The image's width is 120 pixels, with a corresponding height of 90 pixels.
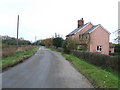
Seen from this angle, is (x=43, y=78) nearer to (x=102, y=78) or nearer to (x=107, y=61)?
(x=102, y=78)

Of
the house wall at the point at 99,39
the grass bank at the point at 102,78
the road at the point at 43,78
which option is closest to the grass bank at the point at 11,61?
the road at the point at 43,78

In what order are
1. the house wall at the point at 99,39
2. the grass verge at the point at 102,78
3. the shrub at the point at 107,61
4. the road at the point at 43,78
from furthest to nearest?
the house wall at the point at 99,39
the shrub at the point at 107,61
the road at the point at 43,78
the grass verge at the point at 102,78

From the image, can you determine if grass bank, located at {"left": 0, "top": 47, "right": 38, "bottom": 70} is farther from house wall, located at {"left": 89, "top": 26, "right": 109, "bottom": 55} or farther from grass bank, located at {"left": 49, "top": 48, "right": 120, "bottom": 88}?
house wall, located at {"left": 89, "top": 26, "right": 109, "bottom": 55}

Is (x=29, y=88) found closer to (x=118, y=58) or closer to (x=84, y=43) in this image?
(x=118, y=58)

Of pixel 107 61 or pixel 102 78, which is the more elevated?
pixel 107 61

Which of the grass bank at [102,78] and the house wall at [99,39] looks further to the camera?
the house wall at [99,39]

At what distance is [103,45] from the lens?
45531 millimetres

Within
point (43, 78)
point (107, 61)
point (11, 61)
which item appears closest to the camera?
point (43, 78)

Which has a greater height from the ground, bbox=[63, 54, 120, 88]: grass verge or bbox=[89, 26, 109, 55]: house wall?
bbox=[89, 26, 109, 55]: house wall

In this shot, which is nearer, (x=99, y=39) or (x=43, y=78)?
(x=43, y=78)

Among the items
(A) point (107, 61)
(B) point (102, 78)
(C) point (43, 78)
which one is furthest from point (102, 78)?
(A) point (107, 61)

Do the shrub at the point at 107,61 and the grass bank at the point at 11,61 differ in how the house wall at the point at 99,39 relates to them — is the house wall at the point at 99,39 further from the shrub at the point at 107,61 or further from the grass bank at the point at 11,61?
the shrub at the point at 107,61

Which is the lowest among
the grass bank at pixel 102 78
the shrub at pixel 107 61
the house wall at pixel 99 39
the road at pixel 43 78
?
the road at pixel 43 78

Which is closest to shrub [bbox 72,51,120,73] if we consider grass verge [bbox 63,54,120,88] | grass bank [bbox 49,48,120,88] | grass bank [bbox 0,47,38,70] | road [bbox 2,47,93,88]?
grass bank [bbox 49,48,120,88]
